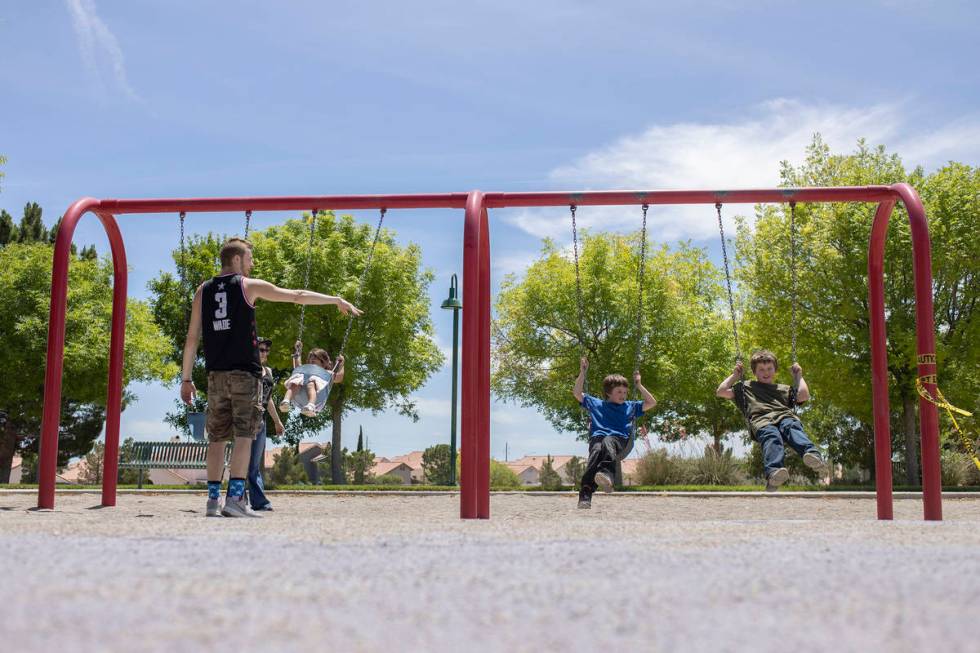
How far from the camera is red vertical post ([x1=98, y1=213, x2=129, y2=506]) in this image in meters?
8.96

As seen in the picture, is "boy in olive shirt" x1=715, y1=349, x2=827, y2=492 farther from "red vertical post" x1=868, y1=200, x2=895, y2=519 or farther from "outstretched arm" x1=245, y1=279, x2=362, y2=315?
"outstretched arm" x1=245, y1=279, x2=362, y2=315

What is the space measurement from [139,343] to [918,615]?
2653cm

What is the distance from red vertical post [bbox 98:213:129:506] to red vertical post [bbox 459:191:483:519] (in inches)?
143

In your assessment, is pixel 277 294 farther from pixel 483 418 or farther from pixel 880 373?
pixel 880 373

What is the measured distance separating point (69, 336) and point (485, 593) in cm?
2629

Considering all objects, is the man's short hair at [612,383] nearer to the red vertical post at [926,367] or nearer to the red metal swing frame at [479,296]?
the red metal swing frame at [479,296]

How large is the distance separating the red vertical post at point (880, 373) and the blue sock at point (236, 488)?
205 inches

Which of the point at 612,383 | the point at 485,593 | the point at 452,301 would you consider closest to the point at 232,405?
the point at 612,383

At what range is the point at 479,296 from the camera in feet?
25.4

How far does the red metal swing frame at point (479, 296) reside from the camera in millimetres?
7285

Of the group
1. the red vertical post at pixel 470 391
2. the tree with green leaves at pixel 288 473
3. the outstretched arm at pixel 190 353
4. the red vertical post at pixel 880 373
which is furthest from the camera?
the tree with green leaves at pixel 288 473

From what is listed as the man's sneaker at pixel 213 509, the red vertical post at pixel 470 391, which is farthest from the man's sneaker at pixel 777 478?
the man's sneaker at pixel 213 509

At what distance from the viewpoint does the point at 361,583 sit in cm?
302

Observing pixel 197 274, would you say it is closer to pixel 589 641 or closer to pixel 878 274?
pixel 878 274
